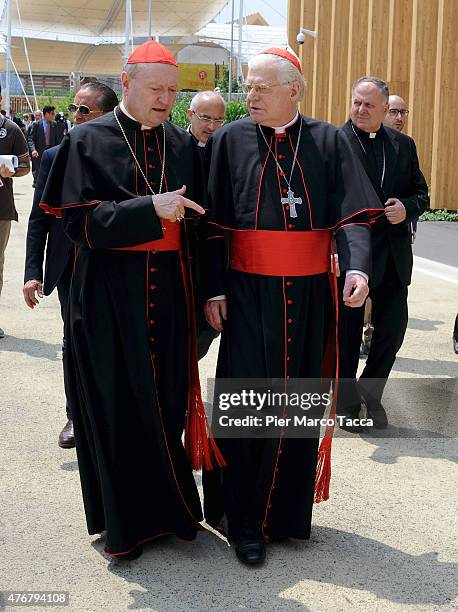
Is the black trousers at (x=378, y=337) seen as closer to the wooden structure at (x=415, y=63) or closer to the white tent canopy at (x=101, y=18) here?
the wooden structure at (x=415, y=63)

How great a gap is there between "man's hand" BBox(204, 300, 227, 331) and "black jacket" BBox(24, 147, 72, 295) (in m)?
1.31

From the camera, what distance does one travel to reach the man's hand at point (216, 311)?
4219 millimetres

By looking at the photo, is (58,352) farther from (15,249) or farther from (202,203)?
(15,249)

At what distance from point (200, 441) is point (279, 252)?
0.90m

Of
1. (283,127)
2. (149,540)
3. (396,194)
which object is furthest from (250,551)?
(396,194)

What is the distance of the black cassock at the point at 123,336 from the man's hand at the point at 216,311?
0.11 metres

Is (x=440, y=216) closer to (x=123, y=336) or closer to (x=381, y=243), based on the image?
(x=381, y=243)

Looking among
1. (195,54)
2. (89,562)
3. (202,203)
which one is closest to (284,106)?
(202,203)

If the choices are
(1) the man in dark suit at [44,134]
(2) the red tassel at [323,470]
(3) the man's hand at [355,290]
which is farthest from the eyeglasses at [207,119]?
(1) the man in dark suit at [44,134]

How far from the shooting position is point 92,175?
4.00 m

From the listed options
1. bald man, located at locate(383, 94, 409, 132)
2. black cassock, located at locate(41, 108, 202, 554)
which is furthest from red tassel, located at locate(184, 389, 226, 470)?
bald man, located at locate(383, 94, 409, 132)

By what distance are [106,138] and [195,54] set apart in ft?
371

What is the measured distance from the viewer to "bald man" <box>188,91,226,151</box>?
6.22 m

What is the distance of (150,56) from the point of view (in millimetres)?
3967
